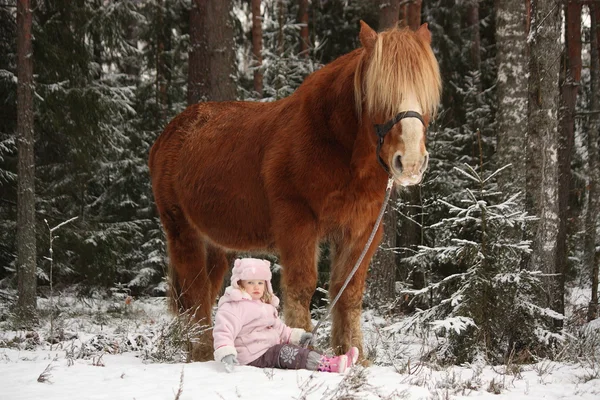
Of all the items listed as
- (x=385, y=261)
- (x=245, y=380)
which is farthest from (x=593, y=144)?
(x=245, y=380)

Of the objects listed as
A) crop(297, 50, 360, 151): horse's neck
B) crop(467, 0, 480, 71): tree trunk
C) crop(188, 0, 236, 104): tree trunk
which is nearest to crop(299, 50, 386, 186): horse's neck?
crop(297, 50, 360, 151): horse's neck

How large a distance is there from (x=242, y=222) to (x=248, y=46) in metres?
15.1

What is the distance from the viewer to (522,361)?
573cm

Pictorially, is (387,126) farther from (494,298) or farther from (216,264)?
(216,264)

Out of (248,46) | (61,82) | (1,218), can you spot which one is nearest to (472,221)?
(61,82)

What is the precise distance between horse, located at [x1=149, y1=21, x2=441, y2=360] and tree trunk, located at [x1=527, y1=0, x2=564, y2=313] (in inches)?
95.9

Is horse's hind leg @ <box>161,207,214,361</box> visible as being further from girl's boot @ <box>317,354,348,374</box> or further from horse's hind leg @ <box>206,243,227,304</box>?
girl's boot @ <box>317,354,348,374</box>

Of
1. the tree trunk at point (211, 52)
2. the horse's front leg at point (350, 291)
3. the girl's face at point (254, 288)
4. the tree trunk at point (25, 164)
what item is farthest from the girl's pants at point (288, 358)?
Result: the tree trunk at point (25, 164)

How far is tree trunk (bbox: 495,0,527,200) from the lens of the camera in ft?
24.5

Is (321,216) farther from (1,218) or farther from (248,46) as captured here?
(248,46)

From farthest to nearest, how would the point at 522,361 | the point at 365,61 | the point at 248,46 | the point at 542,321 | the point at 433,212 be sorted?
1. the point at 248,46
2. the point at 433,212
3. the point at 542,321
4. the point at 522,361
5. the point at 365,61

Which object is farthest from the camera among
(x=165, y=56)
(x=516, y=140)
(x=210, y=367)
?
(x=165, y=56)

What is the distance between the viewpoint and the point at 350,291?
523 centimetres

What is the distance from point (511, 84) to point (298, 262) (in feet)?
13.4
